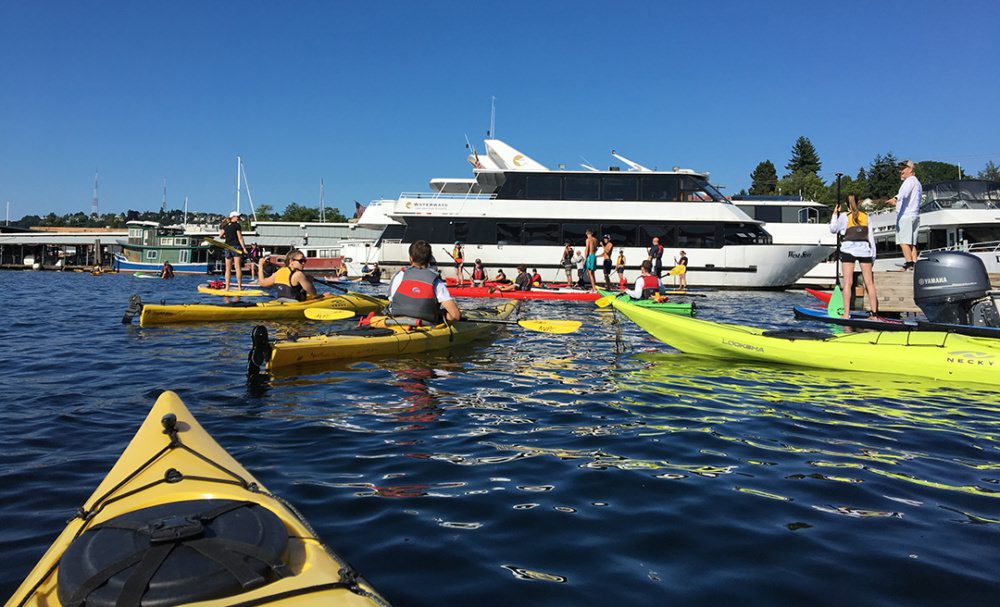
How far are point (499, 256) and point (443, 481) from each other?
22066 mm

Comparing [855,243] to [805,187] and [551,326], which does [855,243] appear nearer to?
[551,326]

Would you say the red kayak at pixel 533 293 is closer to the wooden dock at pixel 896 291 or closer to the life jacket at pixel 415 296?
the wooden dock at pixel 896 291

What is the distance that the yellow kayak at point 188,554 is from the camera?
1.91 meters

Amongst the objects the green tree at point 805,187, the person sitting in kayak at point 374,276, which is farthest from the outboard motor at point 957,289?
the green tree at point 805,187

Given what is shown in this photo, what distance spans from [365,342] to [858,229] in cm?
785

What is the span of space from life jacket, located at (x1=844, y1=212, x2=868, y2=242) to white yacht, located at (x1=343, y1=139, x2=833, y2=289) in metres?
15.1

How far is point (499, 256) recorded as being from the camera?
25.9m

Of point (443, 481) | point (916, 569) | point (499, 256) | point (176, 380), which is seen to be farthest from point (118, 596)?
point (499, 256)

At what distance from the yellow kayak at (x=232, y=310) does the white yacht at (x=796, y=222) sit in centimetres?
1952

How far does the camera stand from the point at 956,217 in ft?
78.3

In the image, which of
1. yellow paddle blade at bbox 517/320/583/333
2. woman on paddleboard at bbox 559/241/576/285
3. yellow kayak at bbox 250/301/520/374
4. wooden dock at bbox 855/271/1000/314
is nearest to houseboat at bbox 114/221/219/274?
woman on paddleboard at bbox 559/241/576/285

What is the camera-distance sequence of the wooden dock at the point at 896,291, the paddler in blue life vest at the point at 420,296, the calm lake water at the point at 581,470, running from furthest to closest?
the wooden dock at the point at 896,291 → the paddler in blue life vest at the point at 420,296 → the calm lake water at the point at 581,470

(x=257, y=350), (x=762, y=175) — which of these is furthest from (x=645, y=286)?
(x=762, y=175)

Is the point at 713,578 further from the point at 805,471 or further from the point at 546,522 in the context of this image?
the point at 805,471
